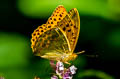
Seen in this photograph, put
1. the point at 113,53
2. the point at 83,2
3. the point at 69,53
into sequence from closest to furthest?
1. the point at 69,53
2. the point at 83,2
3. the point at 113,53

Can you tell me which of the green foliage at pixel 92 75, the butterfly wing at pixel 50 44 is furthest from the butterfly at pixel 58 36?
the green foliage at pixel 92 75

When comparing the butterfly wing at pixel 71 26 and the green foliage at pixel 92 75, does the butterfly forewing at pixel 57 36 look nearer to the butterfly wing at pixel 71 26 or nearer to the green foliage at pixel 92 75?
the butterfly wing at pixel 71 26

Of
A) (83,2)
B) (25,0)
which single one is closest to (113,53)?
(83,2)

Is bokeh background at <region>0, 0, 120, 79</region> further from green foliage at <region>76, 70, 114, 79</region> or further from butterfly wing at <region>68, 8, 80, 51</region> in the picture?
butterfly wing at <region>68, 8, 80, 51</region>

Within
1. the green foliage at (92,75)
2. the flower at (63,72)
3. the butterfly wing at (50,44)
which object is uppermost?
the butterfly wing at (50,44)

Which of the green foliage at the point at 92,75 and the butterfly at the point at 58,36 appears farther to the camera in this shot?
the green foliage at the point at 92,75

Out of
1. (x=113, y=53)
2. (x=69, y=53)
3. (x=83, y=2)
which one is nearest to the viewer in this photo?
(x=69, y=53)

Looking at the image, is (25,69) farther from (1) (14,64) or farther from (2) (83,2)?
(2) (83,2)
